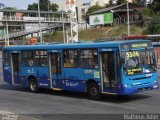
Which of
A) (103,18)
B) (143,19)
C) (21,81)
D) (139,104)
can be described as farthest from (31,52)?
(103,18)

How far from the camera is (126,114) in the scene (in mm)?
13281

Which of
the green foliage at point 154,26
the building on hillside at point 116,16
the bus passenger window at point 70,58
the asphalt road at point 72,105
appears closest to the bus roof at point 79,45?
the bus passenger window at point 70,58

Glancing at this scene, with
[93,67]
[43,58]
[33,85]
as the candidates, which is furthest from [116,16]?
[93,67]

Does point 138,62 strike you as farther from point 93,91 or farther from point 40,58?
point 40,58

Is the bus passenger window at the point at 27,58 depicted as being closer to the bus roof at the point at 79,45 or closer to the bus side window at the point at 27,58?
the bus side window at the point at 27,58

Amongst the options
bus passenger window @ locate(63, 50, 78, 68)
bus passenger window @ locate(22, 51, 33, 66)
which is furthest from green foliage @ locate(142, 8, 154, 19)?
bus passenger window @ locate(63, 50, 78, 68)

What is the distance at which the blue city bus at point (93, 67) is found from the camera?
52.6 feet

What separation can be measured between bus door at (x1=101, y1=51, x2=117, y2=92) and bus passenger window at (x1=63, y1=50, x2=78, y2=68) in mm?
1750

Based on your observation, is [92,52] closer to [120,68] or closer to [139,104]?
[120,68]

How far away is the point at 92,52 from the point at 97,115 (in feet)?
13.9

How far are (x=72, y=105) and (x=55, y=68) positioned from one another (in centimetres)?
365

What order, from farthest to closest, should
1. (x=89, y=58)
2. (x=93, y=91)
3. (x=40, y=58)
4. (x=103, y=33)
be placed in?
(x=103, y=33)
(x=40, y=58)
(x=89, y=58)
(x=93, y=91)

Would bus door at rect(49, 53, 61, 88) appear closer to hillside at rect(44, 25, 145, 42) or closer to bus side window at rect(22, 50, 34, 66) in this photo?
bus side window at rect(22, 50, 34, 66)

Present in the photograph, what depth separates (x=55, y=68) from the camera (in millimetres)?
19422
